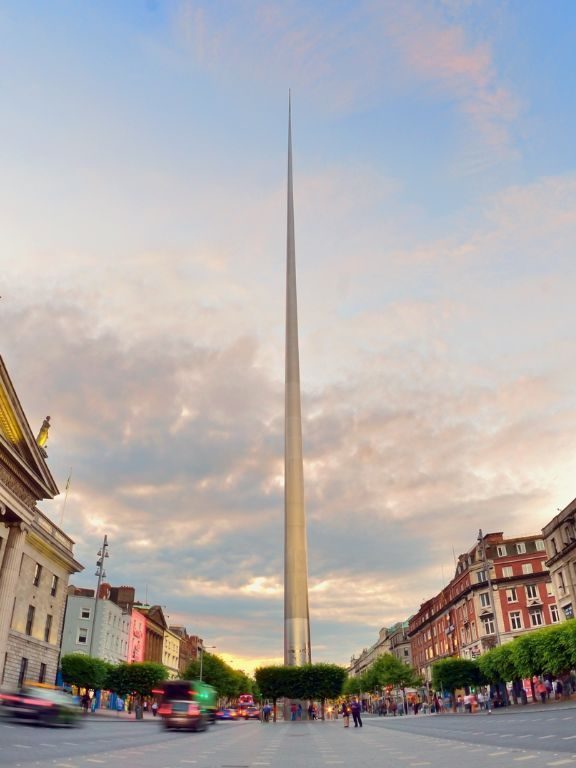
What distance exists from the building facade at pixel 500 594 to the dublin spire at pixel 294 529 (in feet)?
91.5

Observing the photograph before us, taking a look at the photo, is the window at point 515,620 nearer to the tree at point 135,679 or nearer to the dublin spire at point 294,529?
the dublin spire at point 294,529

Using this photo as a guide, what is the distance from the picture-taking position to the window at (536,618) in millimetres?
86312

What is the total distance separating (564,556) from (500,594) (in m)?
25.1

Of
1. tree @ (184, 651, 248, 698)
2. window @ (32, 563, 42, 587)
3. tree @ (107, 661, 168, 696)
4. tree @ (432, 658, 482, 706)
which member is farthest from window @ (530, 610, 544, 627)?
tree @ (184, 651, 248, 698)

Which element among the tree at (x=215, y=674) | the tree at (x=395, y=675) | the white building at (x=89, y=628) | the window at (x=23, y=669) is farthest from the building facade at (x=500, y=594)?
the window at (x=23, y=669)

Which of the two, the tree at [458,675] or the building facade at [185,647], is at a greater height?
the building facade at [185,647]

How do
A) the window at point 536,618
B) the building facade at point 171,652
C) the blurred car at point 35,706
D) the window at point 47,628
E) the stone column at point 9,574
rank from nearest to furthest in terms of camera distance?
the blurred car at point 35,706
the stone column at point 9,574
the window at point 47,628
the window at point 536,618
the building facade at point 171,652

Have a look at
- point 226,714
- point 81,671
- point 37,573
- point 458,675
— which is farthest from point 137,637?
point 458,675

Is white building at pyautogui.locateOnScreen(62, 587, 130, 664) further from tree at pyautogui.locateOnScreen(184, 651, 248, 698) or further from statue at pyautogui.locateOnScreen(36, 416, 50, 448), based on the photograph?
statue at pyautogui.locateOnScreen(36, 416, 50, 448)

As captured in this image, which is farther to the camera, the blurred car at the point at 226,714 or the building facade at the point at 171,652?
the building facade at the point at 171,652

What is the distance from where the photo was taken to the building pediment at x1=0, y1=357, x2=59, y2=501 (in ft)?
150

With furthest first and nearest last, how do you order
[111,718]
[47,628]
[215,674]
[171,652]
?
1. [171,652]
2. [215,674]
3. [47,628]
4. [111,718]

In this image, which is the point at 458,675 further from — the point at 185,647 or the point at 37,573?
the point at 185,647

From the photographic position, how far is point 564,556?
221ft
